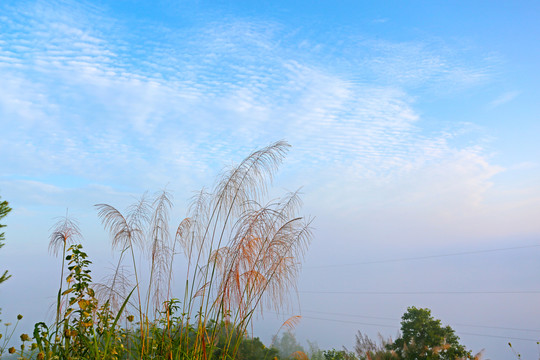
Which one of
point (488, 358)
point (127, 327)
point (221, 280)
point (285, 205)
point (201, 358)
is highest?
point (285, 205)

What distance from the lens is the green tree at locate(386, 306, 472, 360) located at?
6121mm

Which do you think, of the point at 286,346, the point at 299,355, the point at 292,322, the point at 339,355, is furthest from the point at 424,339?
the point at 292,322

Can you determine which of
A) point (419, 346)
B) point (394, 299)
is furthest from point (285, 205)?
point (394, 299)

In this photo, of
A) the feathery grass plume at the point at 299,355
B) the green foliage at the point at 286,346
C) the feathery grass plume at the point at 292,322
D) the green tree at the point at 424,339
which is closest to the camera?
the feathery grass plume at the point at 292,322

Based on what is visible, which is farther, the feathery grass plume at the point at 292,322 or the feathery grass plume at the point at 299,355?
the feathery grass plume at the point at 299,355

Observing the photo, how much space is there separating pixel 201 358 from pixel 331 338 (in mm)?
4029

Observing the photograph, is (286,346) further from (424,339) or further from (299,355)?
(424,339)

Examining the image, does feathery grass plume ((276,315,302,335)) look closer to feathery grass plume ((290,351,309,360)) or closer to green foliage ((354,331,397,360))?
feathery grass plume ((290,351,309,360))

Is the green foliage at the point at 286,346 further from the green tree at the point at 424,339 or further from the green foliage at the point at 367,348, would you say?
the green tree at the point at 424,339

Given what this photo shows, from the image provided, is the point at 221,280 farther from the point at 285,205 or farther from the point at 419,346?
the point at 419,346

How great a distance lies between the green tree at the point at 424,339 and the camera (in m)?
6.12

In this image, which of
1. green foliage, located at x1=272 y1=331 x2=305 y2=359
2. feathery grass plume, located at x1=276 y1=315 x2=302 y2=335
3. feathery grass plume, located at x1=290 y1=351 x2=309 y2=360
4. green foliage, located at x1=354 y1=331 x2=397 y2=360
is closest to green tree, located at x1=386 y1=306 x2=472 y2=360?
green foliage, located at x1=354 y1=331 x2=397 y2=360

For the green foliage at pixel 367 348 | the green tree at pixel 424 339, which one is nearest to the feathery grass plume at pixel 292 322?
the green foliage at pixel 367 348

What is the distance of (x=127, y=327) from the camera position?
325cm
